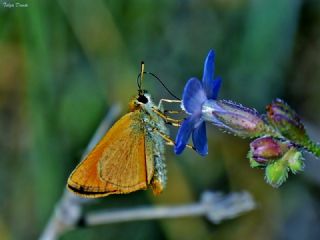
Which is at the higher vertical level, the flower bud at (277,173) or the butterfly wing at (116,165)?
the butterfly wing at (116,165)

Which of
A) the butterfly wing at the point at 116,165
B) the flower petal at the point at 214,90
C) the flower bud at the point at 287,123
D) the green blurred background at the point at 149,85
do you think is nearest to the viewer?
the flower bud at the point at 287,123

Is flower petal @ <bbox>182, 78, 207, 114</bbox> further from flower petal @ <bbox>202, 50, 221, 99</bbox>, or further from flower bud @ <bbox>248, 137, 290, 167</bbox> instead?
flower bud @ <bbox>248, 137, 290, 167</bbox>

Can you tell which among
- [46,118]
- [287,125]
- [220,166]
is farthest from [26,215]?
[287,125]

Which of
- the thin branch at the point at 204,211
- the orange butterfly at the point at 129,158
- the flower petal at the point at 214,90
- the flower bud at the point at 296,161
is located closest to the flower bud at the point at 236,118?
the flower petal at the point at 214,90

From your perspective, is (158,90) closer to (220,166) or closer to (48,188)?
(220,166)

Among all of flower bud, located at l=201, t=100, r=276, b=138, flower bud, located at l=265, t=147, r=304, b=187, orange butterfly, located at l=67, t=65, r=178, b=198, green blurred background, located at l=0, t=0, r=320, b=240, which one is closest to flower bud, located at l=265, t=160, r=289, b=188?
flower bud, located at l=265, t=147, r=304, b=187

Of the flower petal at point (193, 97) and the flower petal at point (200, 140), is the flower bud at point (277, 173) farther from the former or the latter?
the flower petal at point (193, 97)
